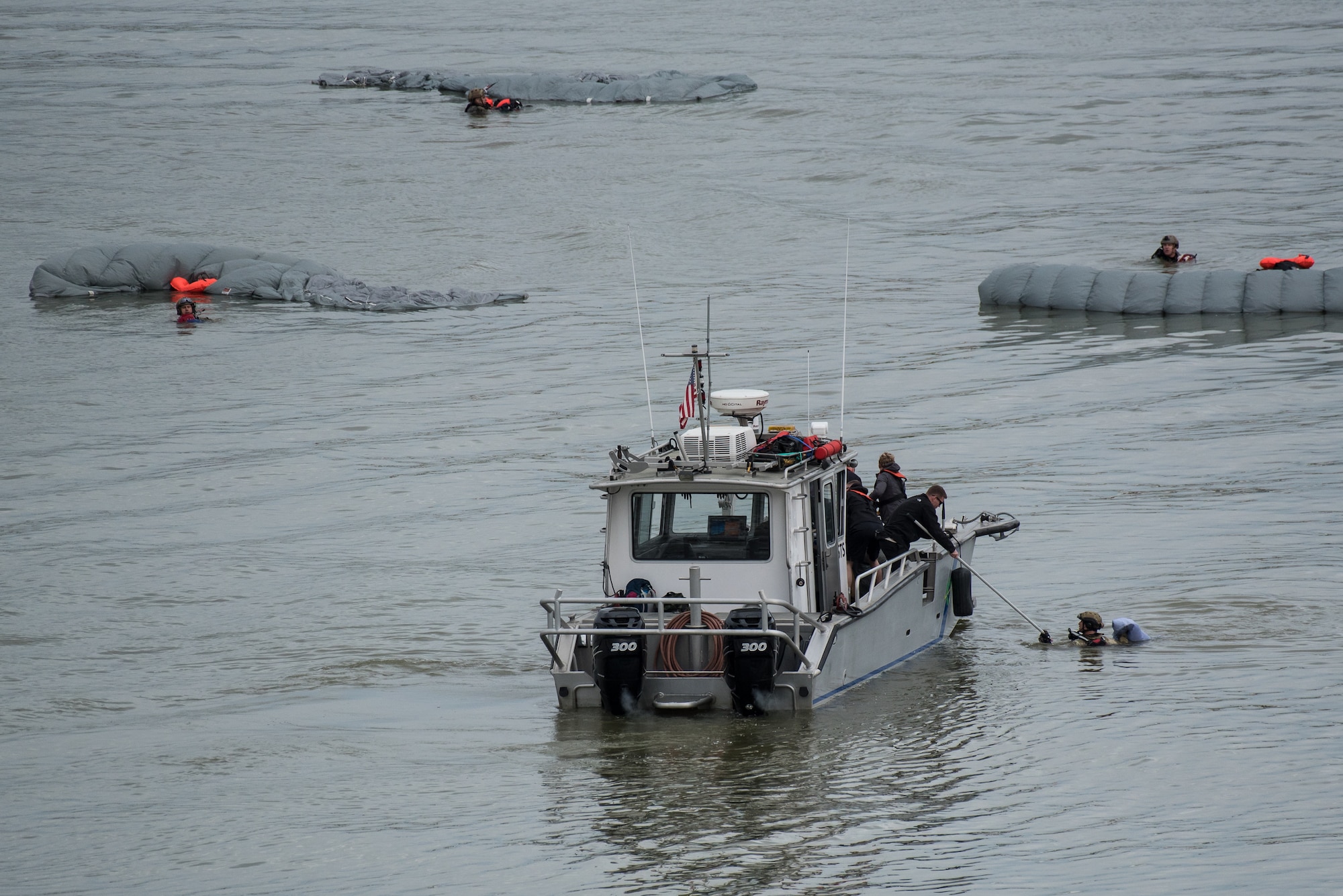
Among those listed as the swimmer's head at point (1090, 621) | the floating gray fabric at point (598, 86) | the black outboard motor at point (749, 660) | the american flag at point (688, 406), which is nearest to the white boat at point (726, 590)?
the black outboard motor at point (749, 660)

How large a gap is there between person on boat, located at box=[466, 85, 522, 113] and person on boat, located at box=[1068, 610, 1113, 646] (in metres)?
50.6

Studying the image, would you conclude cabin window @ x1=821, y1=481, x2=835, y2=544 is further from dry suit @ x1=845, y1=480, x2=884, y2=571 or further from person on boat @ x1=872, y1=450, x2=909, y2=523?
person on boat @ x1=872, y1=450, x2=909, y2=523

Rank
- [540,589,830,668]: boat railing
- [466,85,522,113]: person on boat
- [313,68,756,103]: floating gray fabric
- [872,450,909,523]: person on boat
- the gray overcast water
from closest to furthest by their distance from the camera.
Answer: the gray overcast water < [540,589,830,668]: boat railing < [872,450,909,523]: person on boat < [466,85,522,113]: person on boat < [313,68,756,103]: floating gray fabric

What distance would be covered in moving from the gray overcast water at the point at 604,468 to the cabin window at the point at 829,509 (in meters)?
1.46

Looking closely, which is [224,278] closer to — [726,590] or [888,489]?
[888,489]

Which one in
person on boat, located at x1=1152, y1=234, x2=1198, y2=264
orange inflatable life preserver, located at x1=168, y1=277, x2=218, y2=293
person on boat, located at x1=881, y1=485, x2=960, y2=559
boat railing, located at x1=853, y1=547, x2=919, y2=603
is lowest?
boat railing, located at x1=853, y1=547, x2=919, y2=603

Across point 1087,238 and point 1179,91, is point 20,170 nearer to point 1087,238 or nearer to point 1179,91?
point 1087,238

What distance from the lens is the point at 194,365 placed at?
33.8 metres

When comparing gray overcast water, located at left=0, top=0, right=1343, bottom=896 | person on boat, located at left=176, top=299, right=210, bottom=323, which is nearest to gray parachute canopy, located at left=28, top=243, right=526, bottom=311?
gray overcast water, located at left=0, top=0, right=1343, bottom=896

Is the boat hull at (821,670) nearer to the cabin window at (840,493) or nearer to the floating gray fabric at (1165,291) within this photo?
the cabin window at (840,493)

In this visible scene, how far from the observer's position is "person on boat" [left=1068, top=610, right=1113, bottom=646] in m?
17.0

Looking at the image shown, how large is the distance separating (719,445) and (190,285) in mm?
29035

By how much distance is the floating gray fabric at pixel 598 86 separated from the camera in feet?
211

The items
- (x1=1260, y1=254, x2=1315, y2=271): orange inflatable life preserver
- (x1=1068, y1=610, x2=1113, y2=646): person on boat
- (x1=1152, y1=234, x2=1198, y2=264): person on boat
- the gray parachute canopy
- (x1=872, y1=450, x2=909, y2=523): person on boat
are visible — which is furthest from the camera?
the gray parachute canopy
